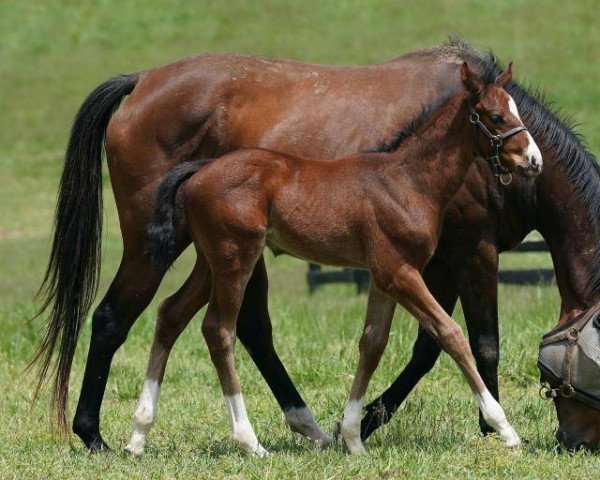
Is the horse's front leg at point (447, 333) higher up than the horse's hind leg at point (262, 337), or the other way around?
the horse's front leg at point (447, 333)

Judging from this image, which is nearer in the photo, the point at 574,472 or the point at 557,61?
the point at 574,472

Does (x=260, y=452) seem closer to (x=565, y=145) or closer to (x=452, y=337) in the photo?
(x=452, y=337)

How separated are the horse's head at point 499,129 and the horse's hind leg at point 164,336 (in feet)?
4.95

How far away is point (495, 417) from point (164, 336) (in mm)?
1656

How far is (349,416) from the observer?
19.3ft

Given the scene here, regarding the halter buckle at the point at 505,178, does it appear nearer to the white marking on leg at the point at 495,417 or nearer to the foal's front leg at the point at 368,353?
the foal's front leg at the point at 368,353

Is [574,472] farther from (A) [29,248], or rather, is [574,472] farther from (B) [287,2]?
(B) [287,2]

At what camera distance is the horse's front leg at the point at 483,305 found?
20.3 feet

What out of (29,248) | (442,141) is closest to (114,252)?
(29,248)

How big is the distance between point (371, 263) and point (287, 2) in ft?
93.2

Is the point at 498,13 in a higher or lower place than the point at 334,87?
lower

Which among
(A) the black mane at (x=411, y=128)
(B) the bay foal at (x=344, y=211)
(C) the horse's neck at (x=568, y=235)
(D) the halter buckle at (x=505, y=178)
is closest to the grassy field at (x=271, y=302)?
(B) the bay foal at (x=344, y=211)

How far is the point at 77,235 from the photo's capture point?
6.67m

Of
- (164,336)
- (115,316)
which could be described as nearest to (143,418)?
(164,336)
